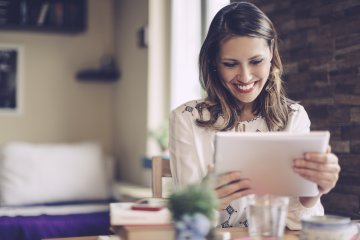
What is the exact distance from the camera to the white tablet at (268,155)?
142 cm

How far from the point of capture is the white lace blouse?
183cm

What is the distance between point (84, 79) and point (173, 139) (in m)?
3.00

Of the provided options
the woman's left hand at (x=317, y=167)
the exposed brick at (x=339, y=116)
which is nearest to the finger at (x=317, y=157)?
the woman's left hand at (x=317, y=167)

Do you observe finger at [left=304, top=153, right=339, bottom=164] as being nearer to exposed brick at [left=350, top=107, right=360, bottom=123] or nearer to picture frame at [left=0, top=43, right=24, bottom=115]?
exposed brick at [left=350, top=107, right=360, bottom=123]

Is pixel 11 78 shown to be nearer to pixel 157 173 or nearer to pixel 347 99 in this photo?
pixel 157 173

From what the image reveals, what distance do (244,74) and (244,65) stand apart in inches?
1.1

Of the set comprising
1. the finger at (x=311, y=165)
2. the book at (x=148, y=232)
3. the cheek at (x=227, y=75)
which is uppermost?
the cheek at (x=227, y=75)

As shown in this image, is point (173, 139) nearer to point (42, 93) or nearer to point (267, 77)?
point (267, 77)

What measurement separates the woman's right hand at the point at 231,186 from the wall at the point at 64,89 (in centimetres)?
347

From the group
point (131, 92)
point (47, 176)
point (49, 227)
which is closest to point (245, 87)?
point (49, 227)

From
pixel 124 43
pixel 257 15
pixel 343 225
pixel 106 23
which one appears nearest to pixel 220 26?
pixel 257 15

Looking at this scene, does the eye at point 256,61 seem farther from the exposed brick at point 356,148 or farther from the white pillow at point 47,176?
the white pillow at point 47,176

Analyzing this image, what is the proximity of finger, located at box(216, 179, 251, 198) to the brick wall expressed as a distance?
0.86 meters

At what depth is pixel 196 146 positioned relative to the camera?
74.8 inches
